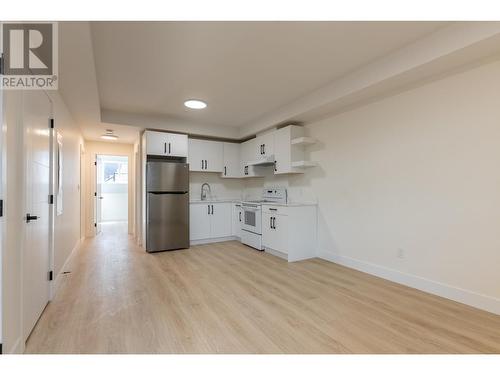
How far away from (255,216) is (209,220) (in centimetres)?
113

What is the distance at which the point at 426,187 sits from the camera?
285cm

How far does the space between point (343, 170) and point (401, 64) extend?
1643mm

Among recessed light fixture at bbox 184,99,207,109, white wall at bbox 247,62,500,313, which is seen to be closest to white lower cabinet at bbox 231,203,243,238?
white wall at bbox 247,62,500,313

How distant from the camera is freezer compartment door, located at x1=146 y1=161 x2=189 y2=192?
4699mm

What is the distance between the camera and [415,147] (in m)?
2.95

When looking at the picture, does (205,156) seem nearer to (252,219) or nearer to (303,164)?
(252,219)

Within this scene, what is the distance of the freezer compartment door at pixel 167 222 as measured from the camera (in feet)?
15.4

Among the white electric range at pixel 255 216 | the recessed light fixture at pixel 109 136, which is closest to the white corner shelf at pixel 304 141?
the white electric range at pixel 255 216

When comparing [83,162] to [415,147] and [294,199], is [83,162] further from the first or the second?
[415,147]

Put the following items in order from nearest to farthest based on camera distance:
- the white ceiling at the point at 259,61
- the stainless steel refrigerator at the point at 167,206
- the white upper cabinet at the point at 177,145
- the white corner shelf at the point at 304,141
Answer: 1. the white ceiling at the point at 259,61
2. the white corner shelf at the point at 304,141
3. the stainless steel refrigerator at the point at 167,206
4. the white upper cabinet at the point at 177,145

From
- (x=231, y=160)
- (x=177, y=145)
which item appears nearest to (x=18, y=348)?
(x=177, y=145)

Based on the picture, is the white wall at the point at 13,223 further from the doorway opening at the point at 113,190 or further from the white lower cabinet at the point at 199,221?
the doorway opening at the point at 113,190

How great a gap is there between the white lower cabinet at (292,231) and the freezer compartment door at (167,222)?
1754 mm

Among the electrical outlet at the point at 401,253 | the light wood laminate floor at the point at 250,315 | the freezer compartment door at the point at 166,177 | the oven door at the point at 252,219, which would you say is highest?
the freezer compartment door at the point at 166,177
